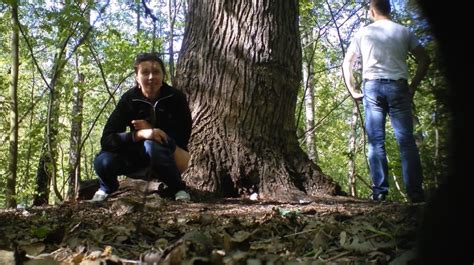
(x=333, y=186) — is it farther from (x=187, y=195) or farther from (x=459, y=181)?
(x=459, y=181)

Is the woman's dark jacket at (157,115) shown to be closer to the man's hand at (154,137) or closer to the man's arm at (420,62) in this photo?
the man's hand at (154,137)

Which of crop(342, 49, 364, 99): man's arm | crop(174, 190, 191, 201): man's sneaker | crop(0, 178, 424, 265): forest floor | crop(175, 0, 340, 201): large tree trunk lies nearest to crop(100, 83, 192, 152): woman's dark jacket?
crop(175, 0, 340, 201): large tree trunk

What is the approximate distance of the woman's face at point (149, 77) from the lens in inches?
152

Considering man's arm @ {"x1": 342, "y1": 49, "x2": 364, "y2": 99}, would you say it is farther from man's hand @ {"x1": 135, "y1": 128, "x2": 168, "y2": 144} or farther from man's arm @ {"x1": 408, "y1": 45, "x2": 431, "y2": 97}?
man's arm @ {"x1": 408, "y1": 45, "x2": 431, "y2": 97}

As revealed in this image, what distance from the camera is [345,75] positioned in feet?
14.6

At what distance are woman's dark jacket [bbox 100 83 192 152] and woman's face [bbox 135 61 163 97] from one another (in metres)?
0.07

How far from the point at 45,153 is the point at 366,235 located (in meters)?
11.1

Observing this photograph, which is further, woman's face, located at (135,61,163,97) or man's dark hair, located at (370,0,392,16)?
woman's face, located at (135,61,163,97)

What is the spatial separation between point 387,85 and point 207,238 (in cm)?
81

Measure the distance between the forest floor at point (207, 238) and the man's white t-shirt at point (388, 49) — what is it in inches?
10.3

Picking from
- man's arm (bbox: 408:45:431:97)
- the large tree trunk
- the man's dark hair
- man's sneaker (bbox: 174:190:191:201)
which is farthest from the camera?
the large tree trunk

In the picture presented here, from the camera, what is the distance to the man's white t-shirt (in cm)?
81

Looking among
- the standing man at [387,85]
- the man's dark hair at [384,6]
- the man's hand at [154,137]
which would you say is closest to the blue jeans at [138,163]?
the man's hand at [154,137]

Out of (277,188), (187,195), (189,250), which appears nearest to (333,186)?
(277,188)
